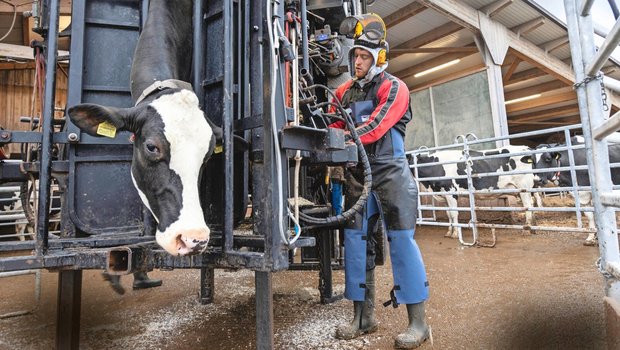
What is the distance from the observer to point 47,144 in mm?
1660

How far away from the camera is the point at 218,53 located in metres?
2.19

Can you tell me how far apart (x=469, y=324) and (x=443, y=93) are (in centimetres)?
829

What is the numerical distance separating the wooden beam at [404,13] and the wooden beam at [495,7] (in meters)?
1.48

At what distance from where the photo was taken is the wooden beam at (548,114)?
52.6ft

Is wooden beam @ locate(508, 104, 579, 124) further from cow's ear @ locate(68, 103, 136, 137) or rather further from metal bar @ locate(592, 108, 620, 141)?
cow's ear @ locate(68, 103, 136, 137)

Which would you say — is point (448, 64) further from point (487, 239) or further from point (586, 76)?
point (586, 76)

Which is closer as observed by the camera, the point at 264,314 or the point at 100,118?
the point at 264,314

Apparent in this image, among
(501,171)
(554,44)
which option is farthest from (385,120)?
(554,44)

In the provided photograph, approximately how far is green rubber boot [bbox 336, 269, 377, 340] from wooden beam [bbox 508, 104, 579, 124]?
1779 cm

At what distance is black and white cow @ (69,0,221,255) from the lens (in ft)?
4.93

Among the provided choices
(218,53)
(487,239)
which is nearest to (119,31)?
(218,53)

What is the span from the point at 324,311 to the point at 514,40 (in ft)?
29.8

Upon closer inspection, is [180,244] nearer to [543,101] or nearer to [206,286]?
[206,286]

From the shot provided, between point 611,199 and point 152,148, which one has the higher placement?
point 152,148
